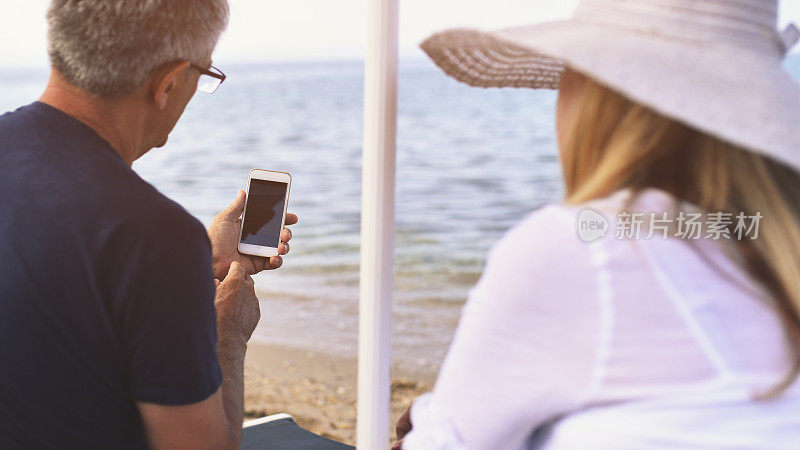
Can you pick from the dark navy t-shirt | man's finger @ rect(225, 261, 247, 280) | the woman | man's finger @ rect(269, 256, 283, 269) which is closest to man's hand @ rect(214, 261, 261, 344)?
man's finger @ rect(225, 261, 247, 280)

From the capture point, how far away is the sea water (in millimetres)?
7633

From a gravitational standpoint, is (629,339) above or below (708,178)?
below

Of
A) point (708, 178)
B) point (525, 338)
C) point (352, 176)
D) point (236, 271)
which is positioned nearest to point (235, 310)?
point (236, 271)

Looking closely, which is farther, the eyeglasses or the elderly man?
the eyeglasses

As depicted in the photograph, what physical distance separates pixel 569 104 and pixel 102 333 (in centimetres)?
73

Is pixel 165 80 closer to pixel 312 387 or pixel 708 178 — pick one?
pixel 708 178

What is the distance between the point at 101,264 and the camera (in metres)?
1.12

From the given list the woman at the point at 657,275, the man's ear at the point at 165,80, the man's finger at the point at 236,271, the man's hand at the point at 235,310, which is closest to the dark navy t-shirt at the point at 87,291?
the man's ear at the point at 165,80

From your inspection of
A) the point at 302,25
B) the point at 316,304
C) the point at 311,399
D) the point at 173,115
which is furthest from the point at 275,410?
the point at 302,25

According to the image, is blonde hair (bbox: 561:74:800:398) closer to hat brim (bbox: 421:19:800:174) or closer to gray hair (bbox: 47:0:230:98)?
hat brim (bbox: 421:19:800:174)

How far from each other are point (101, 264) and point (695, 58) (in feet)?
2.70

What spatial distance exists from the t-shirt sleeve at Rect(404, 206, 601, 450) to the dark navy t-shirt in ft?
1.55

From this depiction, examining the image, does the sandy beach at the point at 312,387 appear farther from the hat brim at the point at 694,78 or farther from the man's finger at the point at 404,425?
the hat brim at the point at 694,78

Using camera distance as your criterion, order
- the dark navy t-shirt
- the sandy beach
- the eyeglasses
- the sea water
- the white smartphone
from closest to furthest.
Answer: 1. the dark navy t-shirt
2. the eyeglasses
3. the white smartphone
4. the sandy beach
5. the sea water
